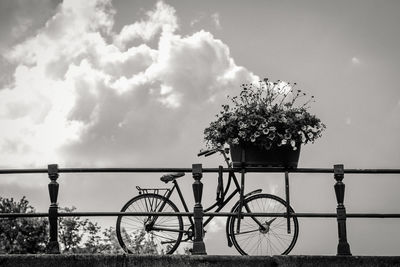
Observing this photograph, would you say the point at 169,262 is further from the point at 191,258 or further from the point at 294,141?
the point at 294,141

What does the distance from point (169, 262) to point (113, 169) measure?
147cm

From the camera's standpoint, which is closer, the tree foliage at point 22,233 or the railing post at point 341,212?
the railing post at point 341,212

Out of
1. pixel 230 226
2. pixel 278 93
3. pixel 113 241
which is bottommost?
pixel 113 241

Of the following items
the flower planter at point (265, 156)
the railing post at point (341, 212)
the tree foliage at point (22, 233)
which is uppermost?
the flower planter at point (265, 156)

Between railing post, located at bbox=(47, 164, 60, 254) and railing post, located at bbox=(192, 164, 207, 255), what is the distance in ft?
5.78

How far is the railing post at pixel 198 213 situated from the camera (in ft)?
26.7

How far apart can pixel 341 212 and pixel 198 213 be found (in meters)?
1.79

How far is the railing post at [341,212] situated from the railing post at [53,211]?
3535 millimetres

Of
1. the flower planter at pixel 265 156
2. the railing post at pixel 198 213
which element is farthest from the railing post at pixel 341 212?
the railing post at pixel 198 213

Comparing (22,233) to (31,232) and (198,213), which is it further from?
(198,213)

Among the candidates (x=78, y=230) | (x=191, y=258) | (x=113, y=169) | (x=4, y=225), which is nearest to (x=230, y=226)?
(x=191, y=258)

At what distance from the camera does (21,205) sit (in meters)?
46.2

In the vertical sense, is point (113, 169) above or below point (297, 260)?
above

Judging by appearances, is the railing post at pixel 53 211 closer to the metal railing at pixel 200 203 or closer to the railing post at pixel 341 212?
the metal railing at pixel 200 203
